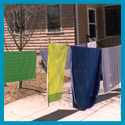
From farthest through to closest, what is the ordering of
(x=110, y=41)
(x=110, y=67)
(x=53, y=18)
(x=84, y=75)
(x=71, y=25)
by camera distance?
(x=110, y=41), (x=53, y=18), (x=71, y=25), (x=110, y=67), (x=84, y=75)

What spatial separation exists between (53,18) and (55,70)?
19.6ft

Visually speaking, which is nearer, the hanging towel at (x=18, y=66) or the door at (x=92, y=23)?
the hanging towel at (x=18, y=66)

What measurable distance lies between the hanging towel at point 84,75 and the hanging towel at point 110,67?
1.46ft

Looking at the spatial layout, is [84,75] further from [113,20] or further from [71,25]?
[113,20]

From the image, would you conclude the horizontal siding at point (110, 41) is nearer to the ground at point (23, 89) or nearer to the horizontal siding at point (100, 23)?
the horizontal siding at point (100, 23)

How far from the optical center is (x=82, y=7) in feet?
34.8

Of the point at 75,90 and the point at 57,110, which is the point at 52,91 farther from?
the point at 57,110

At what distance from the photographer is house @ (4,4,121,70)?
10.1m

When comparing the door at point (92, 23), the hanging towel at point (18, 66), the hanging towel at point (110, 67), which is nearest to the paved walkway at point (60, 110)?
the hanging towel at point (110, 67)

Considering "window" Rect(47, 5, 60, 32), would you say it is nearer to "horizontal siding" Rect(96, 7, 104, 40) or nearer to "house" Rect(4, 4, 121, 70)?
"house" Rect(4, 4, 121, 70)

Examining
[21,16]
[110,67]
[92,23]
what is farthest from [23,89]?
[92,23]

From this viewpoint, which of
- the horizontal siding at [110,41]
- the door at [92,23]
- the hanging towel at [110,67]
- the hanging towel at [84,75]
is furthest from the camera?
the horizontal siding at [110,41]

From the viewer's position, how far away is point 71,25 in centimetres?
1009

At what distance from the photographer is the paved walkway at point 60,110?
5.26 m
